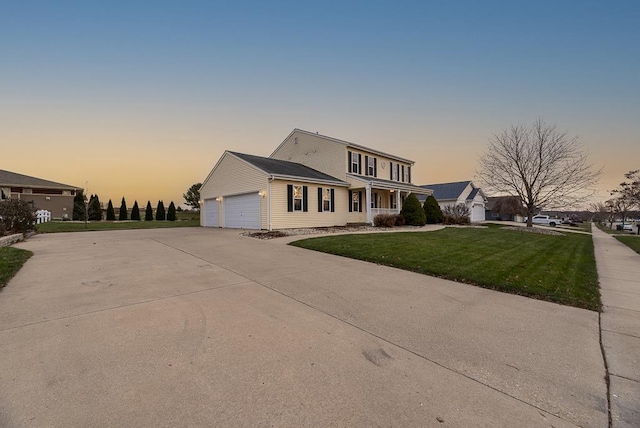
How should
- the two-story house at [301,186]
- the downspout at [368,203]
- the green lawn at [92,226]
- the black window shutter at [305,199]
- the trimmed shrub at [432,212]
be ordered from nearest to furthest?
the two-story house at [301,186], the black window shutter at [305,199], the green lawn at [92,226], the downspout at [368,203], the trimmed shrub at [432,212]

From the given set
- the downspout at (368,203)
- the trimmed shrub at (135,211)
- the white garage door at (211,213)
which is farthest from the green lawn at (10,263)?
the trimmed shrub at (135,211)

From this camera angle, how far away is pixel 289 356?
2750 mm

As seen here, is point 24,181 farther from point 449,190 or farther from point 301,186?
point 449,190

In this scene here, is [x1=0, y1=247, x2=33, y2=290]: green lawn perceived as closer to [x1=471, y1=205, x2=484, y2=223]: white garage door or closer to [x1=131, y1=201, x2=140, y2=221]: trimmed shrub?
Result: [x1=131, y1=201, x2=140, y2=221]: trimmed shrub

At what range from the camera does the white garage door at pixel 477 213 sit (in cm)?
3486

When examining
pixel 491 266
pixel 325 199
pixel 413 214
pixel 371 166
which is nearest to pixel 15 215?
pixel 325 199

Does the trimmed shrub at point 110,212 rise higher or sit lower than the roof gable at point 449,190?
lower

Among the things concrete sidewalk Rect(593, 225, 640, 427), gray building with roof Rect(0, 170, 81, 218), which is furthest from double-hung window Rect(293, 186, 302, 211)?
gray building with roof Rect(0, 170, 81, 218)

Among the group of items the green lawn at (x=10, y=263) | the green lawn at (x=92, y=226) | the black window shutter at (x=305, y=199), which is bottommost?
the green lawn at (x=10, y=263)

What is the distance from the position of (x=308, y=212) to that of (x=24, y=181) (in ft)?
138

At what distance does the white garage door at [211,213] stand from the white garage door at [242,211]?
4.84 feet

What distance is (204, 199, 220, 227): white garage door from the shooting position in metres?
21.0

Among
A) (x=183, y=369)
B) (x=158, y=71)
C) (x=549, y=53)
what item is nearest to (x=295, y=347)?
(x=183, y=369)

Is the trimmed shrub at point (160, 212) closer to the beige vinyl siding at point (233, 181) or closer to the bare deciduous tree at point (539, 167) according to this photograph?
the beige vinyl siding at point (233, 181)
